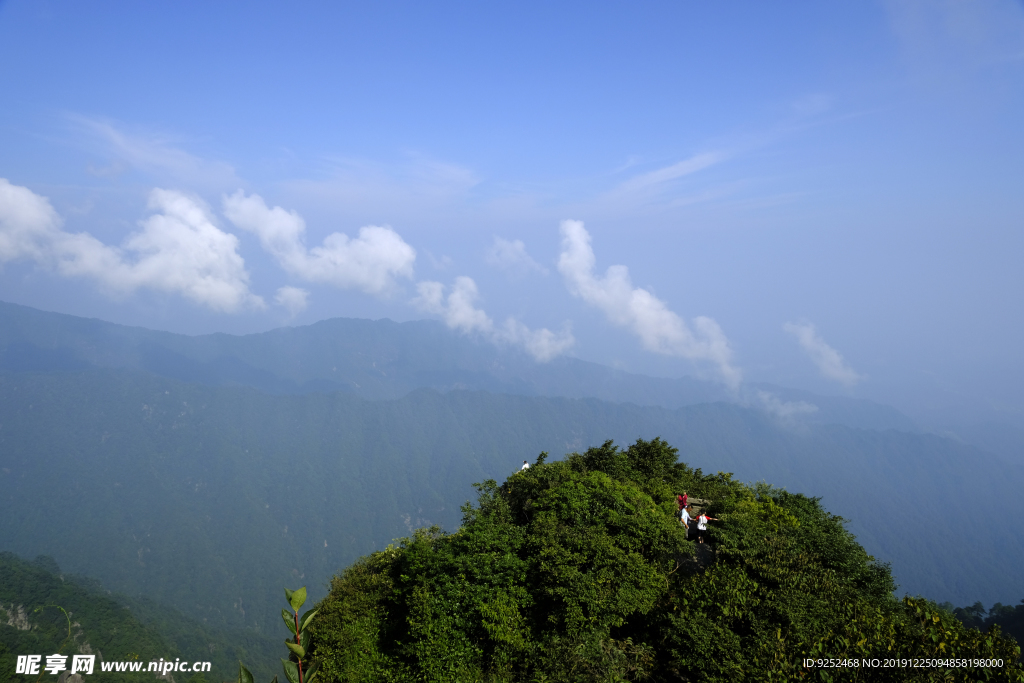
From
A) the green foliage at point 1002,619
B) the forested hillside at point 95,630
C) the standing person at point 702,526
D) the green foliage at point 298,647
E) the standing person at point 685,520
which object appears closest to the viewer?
the green foliage at point 298,647

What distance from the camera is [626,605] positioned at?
2148cm

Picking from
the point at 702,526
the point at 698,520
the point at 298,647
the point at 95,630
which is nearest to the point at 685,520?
the point at 698,520

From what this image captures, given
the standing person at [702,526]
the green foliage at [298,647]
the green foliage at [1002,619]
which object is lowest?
the green foliage at [1002,619]

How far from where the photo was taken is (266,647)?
141500 mm

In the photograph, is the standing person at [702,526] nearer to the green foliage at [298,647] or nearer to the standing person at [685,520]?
the standing person at [685,520]

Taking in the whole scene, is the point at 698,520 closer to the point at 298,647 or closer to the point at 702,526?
the point at 702,526

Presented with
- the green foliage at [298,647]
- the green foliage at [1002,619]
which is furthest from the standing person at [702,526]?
the green foliage at [1002,619]

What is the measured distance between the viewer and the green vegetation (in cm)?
1788

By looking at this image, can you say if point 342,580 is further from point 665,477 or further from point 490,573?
point 665,477

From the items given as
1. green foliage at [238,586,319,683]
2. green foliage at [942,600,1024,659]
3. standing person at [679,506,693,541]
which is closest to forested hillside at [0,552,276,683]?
standing person at [679,506,693,541]

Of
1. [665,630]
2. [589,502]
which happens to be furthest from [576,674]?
[589,502]

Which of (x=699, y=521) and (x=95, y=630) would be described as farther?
(x=95, y=630)

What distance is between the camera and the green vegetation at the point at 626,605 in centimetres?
1788

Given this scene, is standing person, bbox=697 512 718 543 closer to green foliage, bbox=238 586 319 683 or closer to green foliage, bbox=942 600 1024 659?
green foliage, bbox=238 586 319 683
